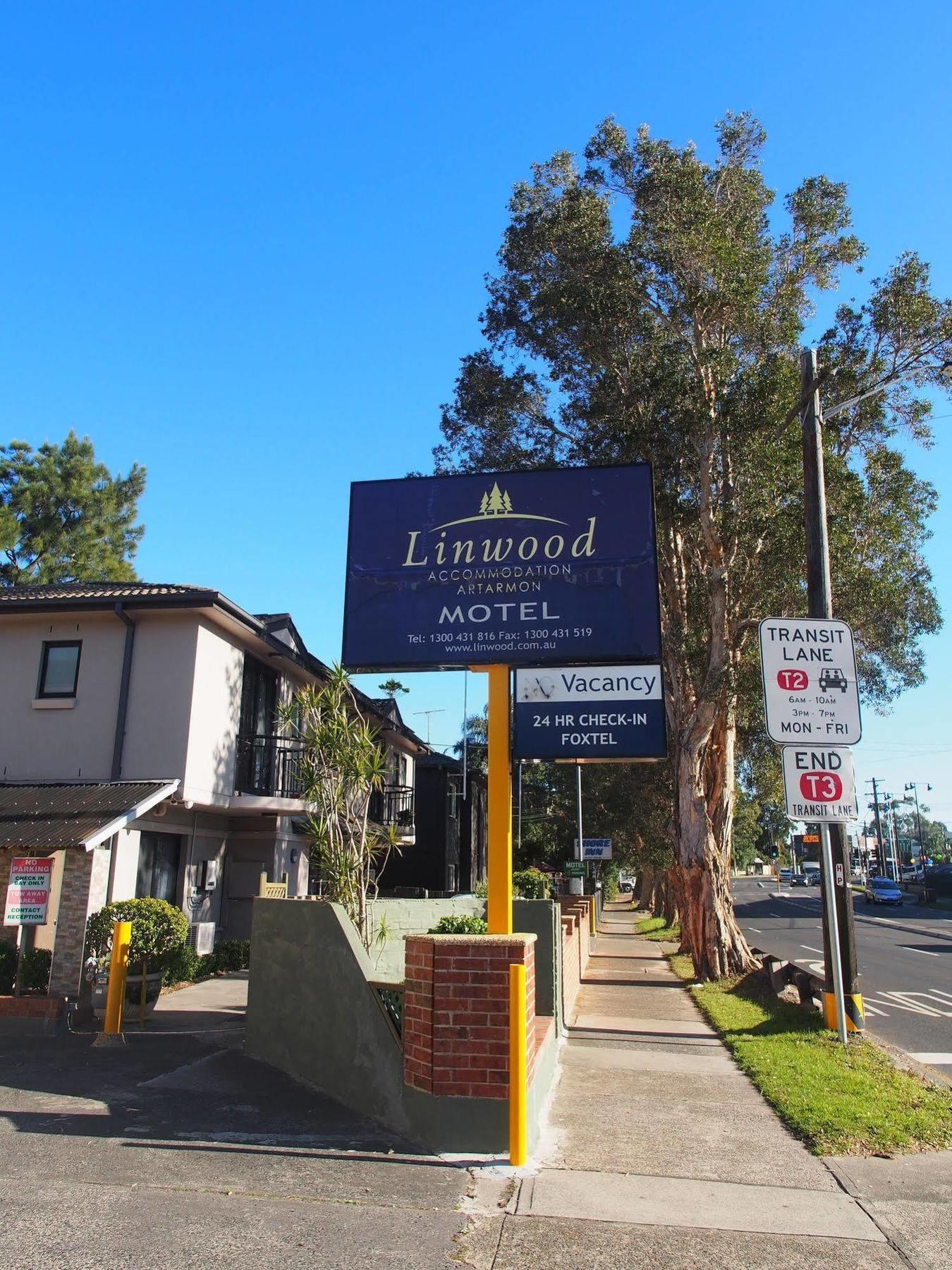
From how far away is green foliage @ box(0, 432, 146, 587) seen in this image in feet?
104

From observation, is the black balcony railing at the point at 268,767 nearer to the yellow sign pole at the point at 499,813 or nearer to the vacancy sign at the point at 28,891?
the vacancy sign at the point at 28,891

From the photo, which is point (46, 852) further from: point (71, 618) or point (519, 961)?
point (519, 961)

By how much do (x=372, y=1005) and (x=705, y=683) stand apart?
1223 centimetres

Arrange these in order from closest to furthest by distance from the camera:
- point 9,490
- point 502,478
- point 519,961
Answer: point 519,961, point 502,478, point 9,490

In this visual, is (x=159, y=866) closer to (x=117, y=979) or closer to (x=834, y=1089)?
(x=117, y=979)

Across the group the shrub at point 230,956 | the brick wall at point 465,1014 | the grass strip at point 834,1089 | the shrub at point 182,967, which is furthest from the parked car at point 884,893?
the brick wall at point 465,1014

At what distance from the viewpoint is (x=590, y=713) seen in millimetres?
14961

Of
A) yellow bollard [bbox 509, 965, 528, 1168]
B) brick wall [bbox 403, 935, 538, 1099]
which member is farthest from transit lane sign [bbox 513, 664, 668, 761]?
yellow bollard [bbox 509, 965, 528, 1168]

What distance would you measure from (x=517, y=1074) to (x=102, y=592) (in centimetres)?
1253

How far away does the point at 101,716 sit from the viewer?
1545cm

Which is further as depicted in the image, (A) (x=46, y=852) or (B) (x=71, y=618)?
(B) (x=71, y=618)

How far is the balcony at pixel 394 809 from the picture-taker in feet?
81.9

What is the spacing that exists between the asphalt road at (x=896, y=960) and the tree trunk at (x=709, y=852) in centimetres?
194

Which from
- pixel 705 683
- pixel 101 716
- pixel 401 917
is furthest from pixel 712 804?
pixel 101 716
